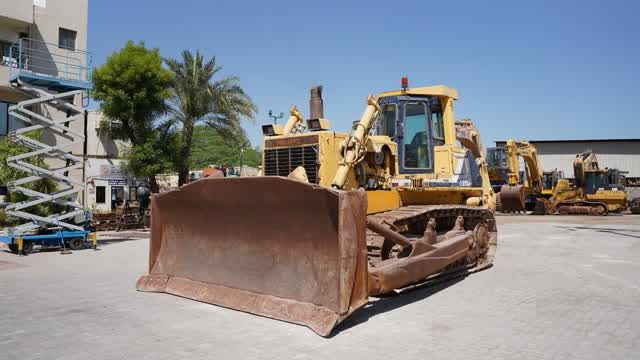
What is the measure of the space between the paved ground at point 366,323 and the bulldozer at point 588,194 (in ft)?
74.3

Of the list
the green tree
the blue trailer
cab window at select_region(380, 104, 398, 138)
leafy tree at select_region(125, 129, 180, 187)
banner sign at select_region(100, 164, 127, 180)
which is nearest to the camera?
cab window at select_region(380, 104, 398, 138)

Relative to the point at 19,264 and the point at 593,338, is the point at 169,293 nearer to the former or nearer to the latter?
the point at 593,338


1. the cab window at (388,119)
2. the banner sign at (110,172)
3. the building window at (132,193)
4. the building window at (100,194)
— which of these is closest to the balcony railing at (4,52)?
the banner sign at (110,172)

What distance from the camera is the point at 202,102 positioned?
25.8m

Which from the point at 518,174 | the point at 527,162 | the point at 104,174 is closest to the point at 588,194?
the point at 527,162

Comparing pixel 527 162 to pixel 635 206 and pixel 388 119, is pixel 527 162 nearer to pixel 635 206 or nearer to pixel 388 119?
pixel 635 206

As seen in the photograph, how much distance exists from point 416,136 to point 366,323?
449cm

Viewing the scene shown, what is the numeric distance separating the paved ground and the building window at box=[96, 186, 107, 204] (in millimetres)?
20226

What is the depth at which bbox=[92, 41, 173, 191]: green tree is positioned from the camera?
22.6 metres

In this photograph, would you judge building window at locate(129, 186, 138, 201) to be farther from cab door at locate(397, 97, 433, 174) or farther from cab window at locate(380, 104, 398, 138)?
cab door at locate(397, 97, 433, 174)

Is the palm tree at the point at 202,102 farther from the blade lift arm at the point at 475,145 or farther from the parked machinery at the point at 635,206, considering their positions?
the parked machinery at the point at 635,206

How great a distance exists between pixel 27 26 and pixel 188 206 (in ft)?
62.4

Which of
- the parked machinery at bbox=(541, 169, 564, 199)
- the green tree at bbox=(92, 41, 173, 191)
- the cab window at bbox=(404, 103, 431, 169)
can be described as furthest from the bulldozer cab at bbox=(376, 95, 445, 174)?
the parked machinery at bbox=(541, 169, 564, 199)

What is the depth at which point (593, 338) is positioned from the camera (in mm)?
5422
